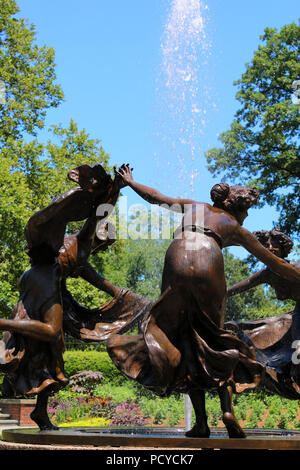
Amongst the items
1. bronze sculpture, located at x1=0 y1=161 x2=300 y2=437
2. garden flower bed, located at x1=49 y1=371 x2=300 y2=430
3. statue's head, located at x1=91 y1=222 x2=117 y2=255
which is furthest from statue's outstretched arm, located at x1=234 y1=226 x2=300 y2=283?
garden flower bed, located at x1=49 y1=371 x2=300 y2=430

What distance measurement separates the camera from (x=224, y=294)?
550cm

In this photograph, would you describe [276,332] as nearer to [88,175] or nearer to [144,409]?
[88,175]

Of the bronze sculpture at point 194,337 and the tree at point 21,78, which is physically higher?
the tree at point 21,78

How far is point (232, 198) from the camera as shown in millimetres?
5836

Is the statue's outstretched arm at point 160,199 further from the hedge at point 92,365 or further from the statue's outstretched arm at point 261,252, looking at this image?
the hedge at point 92,365

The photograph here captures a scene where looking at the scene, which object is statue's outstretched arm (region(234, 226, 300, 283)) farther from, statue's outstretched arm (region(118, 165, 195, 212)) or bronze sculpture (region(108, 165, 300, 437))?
statue's outstretched arm (region(118, 165, 195, 212))

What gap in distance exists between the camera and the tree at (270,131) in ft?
80.9

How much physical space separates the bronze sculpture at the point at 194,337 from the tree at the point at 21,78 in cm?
2006

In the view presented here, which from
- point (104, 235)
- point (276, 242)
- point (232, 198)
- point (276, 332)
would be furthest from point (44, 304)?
point (276, 332)

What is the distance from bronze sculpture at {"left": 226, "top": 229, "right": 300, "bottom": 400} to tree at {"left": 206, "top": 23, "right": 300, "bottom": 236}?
57.4ft

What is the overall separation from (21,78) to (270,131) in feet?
32.1

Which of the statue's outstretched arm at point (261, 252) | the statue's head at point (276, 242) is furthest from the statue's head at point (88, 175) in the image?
the statue's head at point (276, 242)
